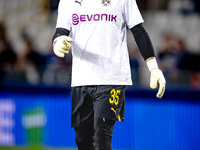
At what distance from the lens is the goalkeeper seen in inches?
109

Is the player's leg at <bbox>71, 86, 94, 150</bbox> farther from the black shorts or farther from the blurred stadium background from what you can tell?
the blurred stadium background

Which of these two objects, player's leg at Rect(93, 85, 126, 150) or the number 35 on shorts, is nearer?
player's leg at Rect(93, 85, 126, 150)

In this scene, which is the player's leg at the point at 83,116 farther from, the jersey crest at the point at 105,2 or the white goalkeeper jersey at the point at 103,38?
the jersey crest at the point at 105,2

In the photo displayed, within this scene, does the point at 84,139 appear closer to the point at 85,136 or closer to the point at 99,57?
the point at 85,136

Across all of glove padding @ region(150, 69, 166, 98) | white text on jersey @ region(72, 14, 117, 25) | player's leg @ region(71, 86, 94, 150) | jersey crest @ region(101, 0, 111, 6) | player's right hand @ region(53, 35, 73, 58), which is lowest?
player's leg @ region(71, 86, 94, 150)

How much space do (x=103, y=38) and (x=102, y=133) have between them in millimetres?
692

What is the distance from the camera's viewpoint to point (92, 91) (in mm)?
2811

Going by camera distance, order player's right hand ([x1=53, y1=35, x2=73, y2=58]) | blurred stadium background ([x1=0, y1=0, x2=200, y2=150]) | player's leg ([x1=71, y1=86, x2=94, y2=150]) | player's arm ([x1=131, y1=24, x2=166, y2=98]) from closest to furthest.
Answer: player's right hand ([x1=53, y1=35, x2=73, y2=58]) < player's arm ([x1=131, y1=24, x2=166, y2=98]) < player's leg ([x1=71, y1=86, x2=94, y2=150]) < blurred stadium background ([x1=0, y1=0, x2=200, y2=150])

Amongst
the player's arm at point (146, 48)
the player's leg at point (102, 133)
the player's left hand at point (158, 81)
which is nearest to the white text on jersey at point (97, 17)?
the player's arm at point (146, 48)

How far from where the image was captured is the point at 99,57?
2.83m

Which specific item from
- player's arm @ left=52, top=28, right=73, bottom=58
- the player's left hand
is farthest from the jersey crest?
the player's left hand

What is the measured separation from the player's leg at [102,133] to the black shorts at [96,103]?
1.4 inches

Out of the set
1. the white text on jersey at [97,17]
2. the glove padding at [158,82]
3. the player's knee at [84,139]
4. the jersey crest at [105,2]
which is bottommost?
the player's knee at [84,139]

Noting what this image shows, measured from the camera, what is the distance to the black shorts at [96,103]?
272 cm
